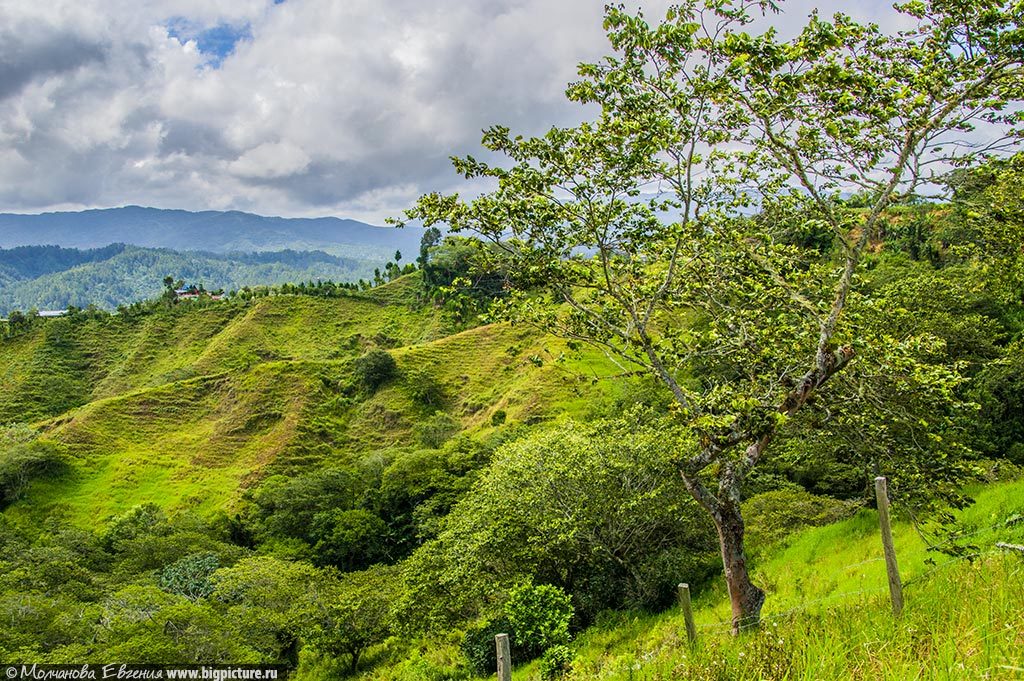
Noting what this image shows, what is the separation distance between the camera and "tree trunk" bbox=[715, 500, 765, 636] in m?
9.17

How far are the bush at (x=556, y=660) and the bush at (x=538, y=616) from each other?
1519 mm

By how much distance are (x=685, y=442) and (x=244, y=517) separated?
59.7 metres

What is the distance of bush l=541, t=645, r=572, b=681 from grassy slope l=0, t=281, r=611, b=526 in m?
32.3

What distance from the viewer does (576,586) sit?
2169 cm

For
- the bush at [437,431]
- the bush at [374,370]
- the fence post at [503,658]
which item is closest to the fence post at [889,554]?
the fence post at [503,658]

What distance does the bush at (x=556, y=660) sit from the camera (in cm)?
1470

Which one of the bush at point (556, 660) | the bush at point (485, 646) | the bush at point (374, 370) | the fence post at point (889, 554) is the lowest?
the bush at point (485, 646)

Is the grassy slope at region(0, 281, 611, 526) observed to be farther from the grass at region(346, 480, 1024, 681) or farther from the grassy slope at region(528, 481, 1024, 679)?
the grassy slope at region(528, 481, 1024, 679)

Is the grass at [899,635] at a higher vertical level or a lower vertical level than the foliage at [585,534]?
higher

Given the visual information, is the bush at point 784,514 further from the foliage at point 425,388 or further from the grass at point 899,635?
the foliage at point 425,388

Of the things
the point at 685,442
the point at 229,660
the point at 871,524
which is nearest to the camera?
the point at 685,442

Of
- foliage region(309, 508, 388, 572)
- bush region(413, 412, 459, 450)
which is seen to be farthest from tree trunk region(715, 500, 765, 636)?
bush region(413, 412, 459, 450)

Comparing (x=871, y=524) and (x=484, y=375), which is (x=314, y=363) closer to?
(x=484, y=375)

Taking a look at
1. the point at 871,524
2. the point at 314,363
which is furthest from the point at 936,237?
the point at 314,363
